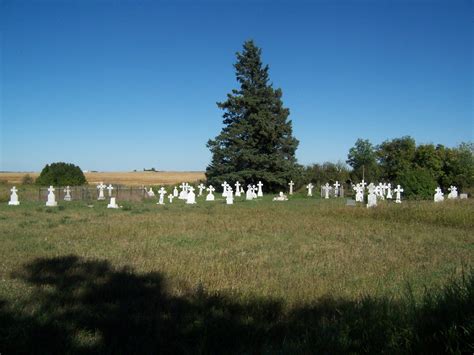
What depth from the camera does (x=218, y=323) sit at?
15.1 ft

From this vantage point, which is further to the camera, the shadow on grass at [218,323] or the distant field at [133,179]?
the distant field at [133,179]

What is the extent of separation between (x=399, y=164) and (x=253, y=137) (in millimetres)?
22234

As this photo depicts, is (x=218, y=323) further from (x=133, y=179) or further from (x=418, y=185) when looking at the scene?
(x=133, y=179)

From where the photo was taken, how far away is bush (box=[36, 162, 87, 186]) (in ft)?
142

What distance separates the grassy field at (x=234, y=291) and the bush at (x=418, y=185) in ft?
51.0

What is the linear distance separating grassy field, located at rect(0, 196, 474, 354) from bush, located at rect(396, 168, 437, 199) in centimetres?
1556

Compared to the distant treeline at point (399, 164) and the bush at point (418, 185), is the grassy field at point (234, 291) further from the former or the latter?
the distant treeline at point (399, 164)

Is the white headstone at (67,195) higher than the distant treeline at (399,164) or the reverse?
the reverse

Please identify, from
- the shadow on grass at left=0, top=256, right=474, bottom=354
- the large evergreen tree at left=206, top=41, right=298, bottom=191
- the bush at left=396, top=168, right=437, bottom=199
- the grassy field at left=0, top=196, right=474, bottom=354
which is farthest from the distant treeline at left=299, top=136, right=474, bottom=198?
Result: the shadow on grass at left=0, top=256, right=474, bottom=354

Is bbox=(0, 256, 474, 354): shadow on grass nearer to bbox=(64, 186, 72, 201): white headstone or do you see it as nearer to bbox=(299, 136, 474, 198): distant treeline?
bbox=(64, 186, 72, 201): white headstone

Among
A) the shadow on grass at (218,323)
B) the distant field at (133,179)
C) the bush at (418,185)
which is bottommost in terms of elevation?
the shadow on grass at (218,323)

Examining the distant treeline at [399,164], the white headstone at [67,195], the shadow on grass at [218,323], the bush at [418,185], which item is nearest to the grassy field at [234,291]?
the shadow on grass at [218,323]

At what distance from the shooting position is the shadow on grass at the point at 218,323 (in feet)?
12.4

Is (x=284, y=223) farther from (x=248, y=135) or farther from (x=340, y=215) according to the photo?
(x=248, y=135)
